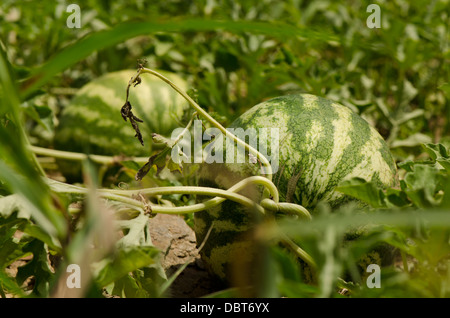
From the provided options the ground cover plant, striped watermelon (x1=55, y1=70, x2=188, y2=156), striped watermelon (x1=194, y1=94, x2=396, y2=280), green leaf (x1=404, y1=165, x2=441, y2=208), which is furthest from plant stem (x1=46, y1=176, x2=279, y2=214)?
striped watermelon (x1=55, y1=70, x2=188, y2=156)

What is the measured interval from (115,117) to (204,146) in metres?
0.86

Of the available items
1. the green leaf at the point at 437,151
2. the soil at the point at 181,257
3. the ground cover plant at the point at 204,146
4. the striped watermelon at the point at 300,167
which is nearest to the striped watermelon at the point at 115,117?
the ground cover plant at the point at 204,146

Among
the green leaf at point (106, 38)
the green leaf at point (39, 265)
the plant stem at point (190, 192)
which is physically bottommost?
the green leaf at point (39, 265)

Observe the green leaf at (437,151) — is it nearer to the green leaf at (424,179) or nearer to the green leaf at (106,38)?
the green leaf at (424,179)

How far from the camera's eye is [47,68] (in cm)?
100

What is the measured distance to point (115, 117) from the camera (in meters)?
2.48

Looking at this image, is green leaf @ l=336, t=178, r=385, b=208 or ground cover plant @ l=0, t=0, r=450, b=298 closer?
ground cover plant @ l=0, t=0, r=450, b=298

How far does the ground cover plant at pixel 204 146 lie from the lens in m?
1.03

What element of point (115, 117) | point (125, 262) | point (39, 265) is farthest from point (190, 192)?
point (115, 117)

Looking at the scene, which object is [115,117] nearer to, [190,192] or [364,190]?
[190,192]

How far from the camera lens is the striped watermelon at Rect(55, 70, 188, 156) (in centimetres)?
245

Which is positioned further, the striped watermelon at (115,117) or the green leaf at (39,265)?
the striped watermelon at (115,117)

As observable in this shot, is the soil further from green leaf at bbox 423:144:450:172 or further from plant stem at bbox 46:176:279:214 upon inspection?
green leaf at bbox 423:144:450:172
